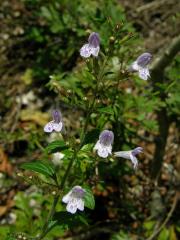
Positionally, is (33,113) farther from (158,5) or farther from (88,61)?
(88,61)

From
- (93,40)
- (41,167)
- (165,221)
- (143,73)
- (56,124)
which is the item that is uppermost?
(93,40)

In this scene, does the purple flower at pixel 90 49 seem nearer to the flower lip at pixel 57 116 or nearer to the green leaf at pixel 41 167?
the flower lip at pixel 57 116

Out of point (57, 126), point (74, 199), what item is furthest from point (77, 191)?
point (57, 126)

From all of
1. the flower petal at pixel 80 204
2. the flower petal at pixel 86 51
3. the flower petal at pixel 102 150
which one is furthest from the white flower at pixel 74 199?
the flower petal at pixel 86 51

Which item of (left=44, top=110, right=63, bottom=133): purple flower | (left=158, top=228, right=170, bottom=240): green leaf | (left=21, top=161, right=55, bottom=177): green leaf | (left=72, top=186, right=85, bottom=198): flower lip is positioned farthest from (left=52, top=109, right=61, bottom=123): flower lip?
(left=158, top=228, right=170, bottom=240): green leaf

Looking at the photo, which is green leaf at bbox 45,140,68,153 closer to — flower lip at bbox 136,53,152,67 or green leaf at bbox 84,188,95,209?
green leaf at bbox 84,188,95,209

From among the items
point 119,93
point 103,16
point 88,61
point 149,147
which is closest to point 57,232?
point 119,93

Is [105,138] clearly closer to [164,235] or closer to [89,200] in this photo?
[89,200]
